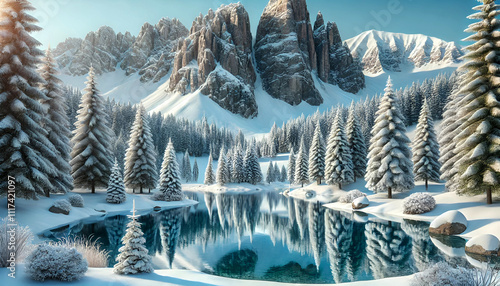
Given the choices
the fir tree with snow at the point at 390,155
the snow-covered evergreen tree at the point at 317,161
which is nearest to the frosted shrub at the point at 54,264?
the fir tree with snow at the point at 390,155

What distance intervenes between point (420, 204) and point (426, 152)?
15.2 metres

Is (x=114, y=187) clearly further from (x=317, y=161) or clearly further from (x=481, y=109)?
(x=481, y=109)

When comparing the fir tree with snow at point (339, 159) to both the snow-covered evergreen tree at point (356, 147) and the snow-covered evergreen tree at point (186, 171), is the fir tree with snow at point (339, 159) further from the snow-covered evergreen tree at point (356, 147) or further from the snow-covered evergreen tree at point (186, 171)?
the snow-covered evergreen tree at point (186, 171)

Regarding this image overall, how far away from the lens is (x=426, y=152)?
36375 millimetres

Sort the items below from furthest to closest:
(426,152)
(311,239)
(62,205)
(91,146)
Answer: (426,152) → (91,146) → (62,205) → (311,239)

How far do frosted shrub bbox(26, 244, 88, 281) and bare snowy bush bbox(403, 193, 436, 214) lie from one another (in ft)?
81.4

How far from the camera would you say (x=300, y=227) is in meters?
23.2

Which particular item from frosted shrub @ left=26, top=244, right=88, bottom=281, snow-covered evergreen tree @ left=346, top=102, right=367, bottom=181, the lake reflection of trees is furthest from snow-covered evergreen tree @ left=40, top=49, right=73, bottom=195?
snow-covered evergreen tree @ left=346, top=102, right=367, bottom=181

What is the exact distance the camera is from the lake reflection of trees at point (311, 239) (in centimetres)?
1307

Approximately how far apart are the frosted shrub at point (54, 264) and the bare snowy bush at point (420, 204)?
2480cm

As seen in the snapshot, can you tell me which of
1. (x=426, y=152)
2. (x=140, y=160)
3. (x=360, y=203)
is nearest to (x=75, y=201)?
(x=140, y=160)

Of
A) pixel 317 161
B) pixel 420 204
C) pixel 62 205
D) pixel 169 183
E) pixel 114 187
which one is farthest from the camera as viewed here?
pixel 317 161

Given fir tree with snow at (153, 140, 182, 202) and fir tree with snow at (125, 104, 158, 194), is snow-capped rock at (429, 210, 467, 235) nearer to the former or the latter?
fir tree with snow at (153, 140, 182, 202)

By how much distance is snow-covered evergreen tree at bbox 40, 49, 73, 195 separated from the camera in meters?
24.0
